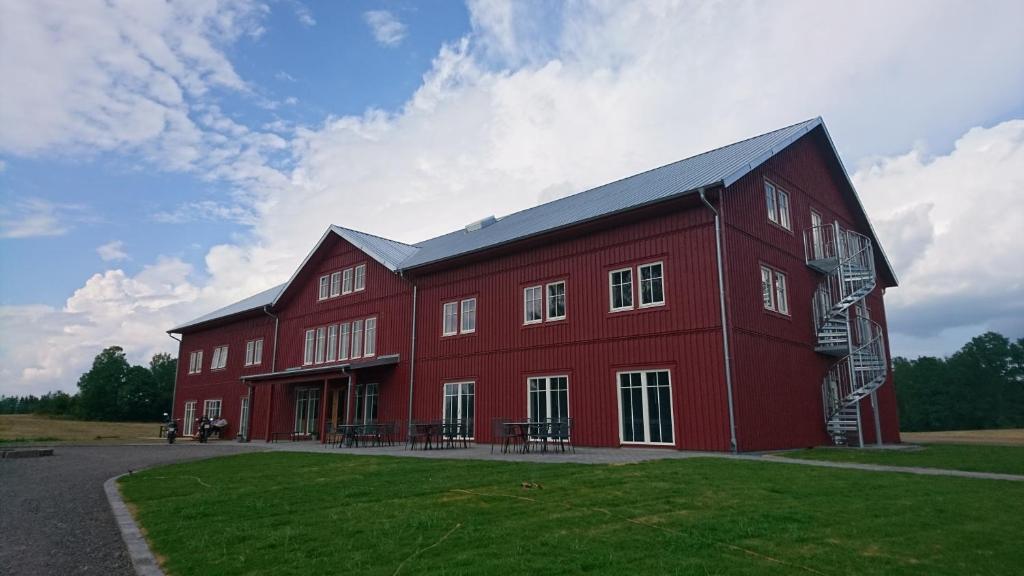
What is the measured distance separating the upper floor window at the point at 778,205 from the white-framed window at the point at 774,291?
5.02 ft

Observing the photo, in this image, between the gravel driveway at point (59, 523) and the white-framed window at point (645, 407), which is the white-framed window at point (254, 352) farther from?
the white-framed window at point (645, 407)

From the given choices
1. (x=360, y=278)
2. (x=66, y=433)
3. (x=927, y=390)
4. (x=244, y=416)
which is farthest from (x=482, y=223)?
(x=927, y=390)

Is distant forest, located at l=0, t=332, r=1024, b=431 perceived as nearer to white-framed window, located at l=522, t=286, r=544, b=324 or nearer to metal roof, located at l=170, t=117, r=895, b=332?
metal roof, located at l=170, t=117, r=895, b=332

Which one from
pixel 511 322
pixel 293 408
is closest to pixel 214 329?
pixel 293 408

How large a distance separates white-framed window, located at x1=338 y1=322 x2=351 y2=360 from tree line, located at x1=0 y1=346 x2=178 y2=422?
49.3 meters

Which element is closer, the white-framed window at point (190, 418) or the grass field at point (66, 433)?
the grass field at point (66, 433)

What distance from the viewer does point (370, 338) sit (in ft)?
78.8

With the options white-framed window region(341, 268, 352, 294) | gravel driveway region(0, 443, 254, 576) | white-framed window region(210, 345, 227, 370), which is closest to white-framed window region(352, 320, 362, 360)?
white-framed window region(341, 268, 352, 294)

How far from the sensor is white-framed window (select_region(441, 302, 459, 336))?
20828 millimetres

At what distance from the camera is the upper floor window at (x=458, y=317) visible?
20328 millimetres

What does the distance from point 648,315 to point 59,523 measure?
11.9 metres

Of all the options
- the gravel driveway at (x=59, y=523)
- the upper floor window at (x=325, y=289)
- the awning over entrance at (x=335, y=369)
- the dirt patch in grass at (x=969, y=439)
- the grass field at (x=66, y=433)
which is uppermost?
the upper floor window at (x=325, y=289)

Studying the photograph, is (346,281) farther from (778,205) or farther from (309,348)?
(778,205)

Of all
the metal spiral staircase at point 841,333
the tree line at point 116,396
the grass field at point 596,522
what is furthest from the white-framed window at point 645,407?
the tree line at point 116,396
